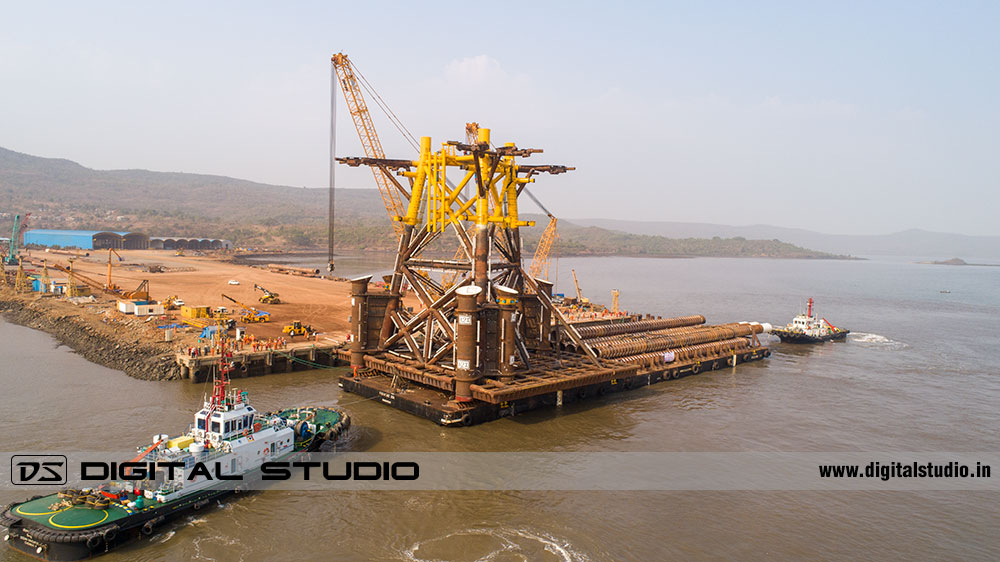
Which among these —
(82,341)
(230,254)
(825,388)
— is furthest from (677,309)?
(230,254)

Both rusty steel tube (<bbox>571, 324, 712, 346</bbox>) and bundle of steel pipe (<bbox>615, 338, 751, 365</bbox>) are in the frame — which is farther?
rusty steel tube (<bbox>571, 324, 712, 346</bbox>)

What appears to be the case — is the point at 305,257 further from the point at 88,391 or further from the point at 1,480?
the point at 1,480

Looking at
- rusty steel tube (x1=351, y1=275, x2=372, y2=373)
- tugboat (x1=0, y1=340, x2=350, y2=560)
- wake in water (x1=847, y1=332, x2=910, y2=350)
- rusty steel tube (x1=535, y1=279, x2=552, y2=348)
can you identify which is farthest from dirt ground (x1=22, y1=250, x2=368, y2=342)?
wake in water (x1=847, y1=332, x2=910, y2=350)

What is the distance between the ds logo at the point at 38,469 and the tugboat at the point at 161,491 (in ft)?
12.2

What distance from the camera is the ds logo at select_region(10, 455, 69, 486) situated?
833 inches

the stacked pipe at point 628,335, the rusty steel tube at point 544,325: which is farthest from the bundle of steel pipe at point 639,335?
the rusty steel tube at point 544,325

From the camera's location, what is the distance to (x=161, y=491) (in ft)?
60.7

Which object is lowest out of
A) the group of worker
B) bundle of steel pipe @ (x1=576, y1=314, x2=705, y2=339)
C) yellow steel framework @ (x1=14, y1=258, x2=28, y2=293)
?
the group of worker

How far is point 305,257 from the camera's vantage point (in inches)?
6560

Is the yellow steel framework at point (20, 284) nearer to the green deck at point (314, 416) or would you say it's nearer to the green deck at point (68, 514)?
the green deck at point (314, 416)

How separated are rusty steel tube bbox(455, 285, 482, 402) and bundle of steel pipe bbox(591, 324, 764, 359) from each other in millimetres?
11249

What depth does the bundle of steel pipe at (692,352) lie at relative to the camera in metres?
41.0

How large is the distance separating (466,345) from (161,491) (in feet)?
45.5

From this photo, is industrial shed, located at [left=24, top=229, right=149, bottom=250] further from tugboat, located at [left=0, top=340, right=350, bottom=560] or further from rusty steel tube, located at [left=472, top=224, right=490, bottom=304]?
tugboat, located at [left=0, top=340, right=350, bottom=560]
